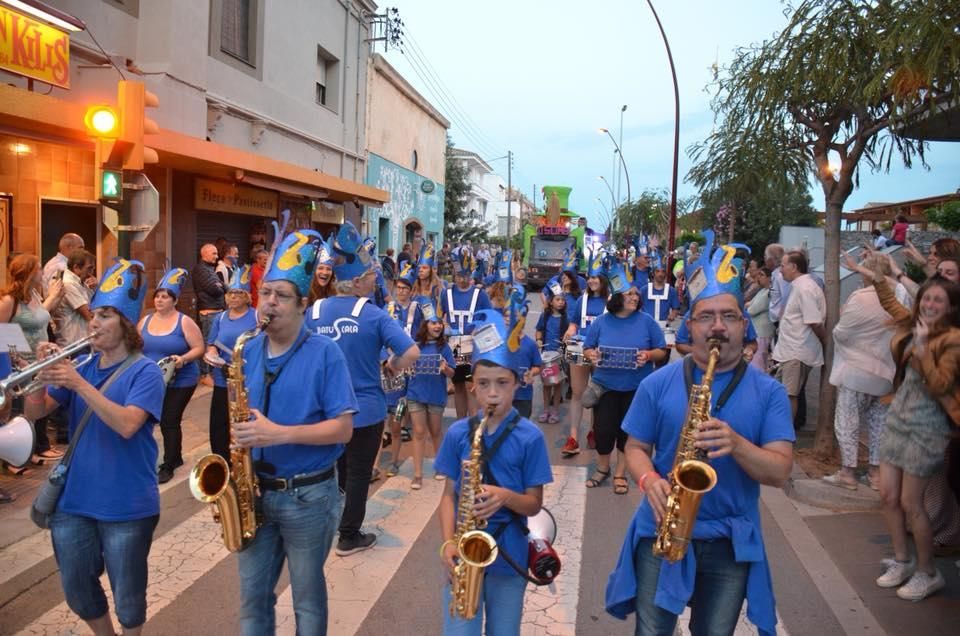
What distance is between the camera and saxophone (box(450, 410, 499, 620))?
9.32 feet

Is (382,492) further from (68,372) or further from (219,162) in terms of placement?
(219,162)

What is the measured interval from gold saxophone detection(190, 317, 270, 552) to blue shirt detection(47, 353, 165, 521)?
1.59 ft

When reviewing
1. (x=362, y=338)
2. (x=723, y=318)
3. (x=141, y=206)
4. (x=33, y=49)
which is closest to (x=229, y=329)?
(x=362, y=338)

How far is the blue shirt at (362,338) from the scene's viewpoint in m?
5.05

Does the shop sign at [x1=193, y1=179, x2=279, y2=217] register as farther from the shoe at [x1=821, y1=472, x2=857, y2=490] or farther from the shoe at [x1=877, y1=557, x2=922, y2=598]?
the shoe at [x1=877, y1=557, x2=922, y2=598]

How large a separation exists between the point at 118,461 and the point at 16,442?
70cm

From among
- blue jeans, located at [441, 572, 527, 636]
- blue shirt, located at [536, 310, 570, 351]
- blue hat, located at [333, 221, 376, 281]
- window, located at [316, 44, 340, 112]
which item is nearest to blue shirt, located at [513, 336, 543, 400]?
blue shirt, located at [536, 310, 570, 351]

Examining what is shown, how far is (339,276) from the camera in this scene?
5.39m

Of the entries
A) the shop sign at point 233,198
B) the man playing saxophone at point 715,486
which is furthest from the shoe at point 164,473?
the shop sign at point 233,198

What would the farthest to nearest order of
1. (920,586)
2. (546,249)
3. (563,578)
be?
1. (546,249)
2. (563,578)
3. (920,586)

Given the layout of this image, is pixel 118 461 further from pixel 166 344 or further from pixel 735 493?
pixel 166 344

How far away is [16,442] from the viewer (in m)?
3.75

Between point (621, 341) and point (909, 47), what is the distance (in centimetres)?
330

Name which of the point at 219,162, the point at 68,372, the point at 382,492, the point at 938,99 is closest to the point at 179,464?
the point at 382,492
